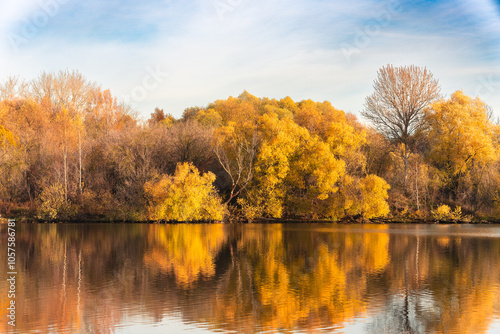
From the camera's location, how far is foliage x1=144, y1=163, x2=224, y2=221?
44.7 meters

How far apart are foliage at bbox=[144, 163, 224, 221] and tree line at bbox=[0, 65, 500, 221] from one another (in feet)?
0.34

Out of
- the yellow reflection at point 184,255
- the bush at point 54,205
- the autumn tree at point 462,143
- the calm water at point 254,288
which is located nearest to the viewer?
the calm water at point 254,288

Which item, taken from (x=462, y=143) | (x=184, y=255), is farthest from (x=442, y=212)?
(x=184, y=255)

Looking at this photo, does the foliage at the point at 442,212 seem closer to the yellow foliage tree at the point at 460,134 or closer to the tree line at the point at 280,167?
the tree line at the point at 280,167

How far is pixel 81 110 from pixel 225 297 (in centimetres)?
5410

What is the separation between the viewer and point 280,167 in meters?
48.4

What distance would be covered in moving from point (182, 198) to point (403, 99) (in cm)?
2564

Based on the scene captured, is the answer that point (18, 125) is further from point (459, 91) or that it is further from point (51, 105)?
point (459, 91)

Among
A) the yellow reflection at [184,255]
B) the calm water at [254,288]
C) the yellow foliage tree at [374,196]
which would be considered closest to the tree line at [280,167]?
the yellow foliage tree at [374,196]

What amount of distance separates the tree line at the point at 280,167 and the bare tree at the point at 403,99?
0.11 meters

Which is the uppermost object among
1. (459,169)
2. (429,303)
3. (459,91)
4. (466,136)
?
(459,91)

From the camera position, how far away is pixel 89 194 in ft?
154

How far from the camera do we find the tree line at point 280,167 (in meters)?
46.2

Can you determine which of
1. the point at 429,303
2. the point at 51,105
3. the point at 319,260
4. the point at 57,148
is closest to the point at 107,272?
the point at 319,260
